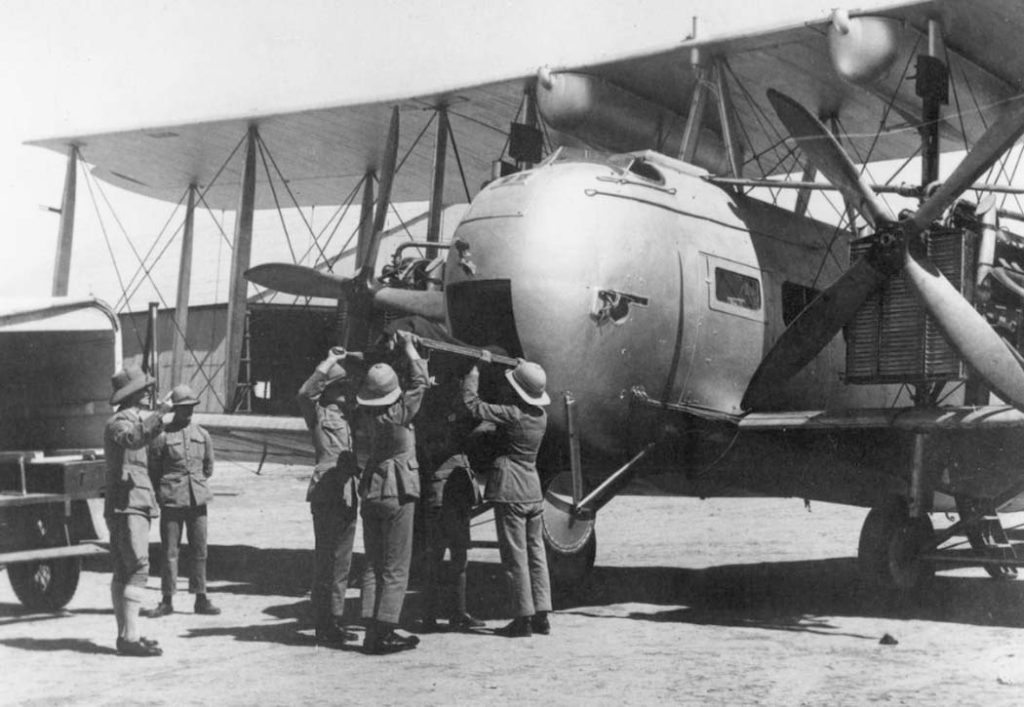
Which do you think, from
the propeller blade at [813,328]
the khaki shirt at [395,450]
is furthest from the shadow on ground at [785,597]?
the khaki shirt at [395,450]

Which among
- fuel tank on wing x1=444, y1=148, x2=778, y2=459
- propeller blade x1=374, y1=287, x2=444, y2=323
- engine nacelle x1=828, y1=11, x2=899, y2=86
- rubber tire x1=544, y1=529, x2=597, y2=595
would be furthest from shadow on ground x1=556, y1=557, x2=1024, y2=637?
engine nacelle x1=828, y1=11, x2=899, y2=86

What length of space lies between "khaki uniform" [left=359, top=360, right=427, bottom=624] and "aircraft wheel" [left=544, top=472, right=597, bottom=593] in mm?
2778

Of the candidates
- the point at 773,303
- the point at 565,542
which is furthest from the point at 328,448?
the point at 773,303

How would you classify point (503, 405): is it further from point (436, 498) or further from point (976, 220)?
point (976, 220)

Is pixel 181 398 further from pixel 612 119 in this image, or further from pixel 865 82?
→ pixel 865 82

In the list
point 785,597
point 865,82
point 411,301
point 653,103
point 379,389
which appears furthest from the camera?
point 653,103

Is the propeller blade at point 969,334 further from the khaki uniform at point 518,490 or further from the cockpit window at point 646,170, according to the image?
the khaki uniform at point 518,490

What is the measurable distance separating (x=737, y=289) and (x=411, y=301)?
3580mm

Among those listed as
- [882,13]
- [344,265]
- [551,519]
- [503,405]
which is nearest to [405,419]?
[503,405]

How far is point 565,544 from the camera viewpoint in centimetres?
1079

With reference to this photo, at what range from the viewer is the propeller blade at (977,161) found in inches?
343

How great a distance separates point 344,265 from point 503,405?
86.6ft

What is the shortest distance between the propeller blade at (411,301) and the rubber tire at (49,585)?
413cm

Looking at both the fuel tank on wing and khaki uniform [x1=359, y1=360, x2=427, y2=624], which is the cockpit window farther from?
khaki uniform [x1=359, y1=360, x2=427, y2=624]
